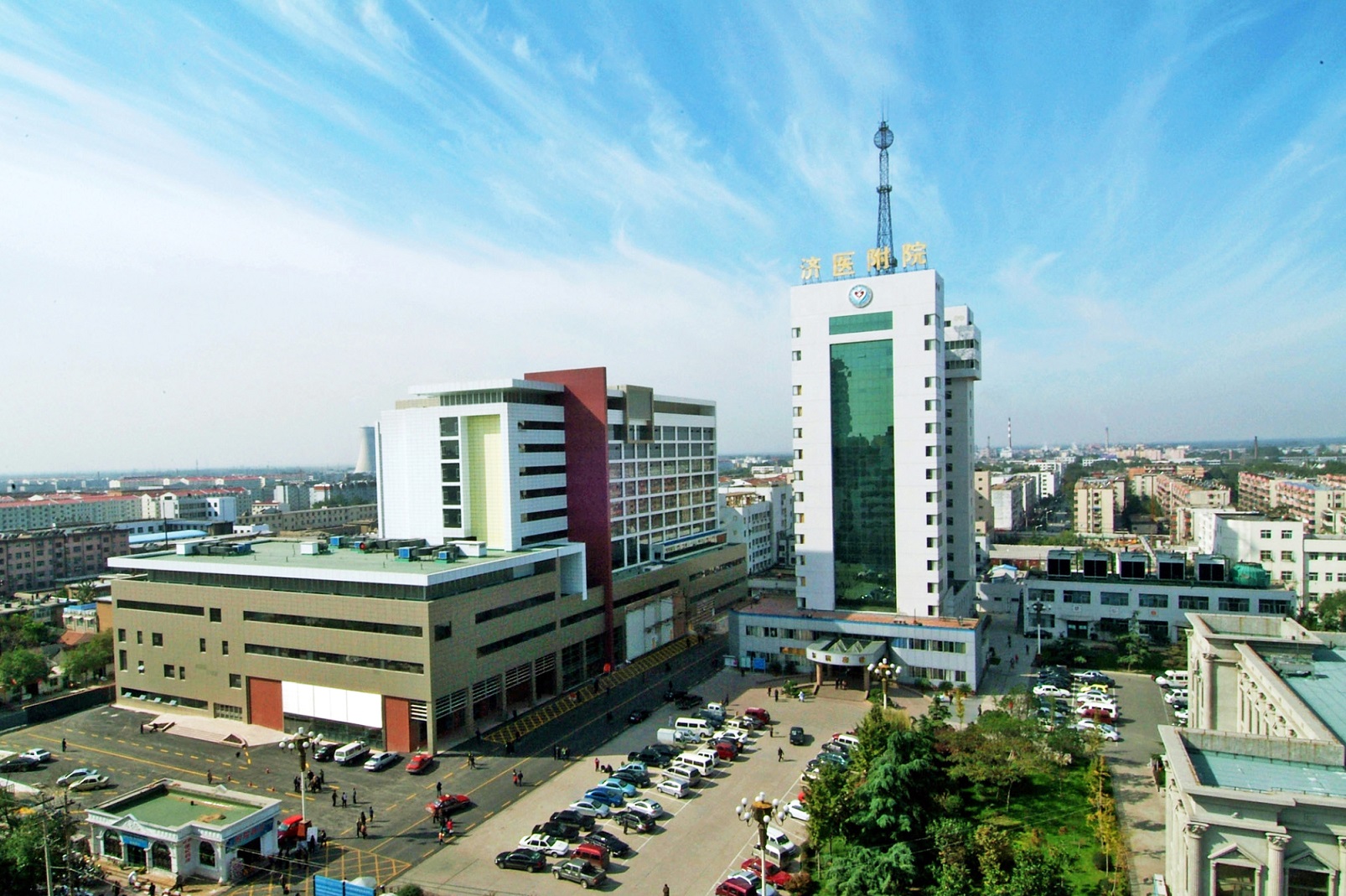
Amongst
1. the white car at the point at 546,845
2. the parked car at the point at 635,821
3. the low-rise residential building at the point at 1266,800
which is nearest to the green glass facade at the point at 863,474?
the low-rise residential building at the point at 1266,800

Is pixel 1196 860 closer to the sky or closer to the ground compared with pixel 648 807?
closer to the sky

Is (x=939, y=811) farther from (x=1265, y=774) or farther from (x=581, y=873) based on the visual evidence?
(x=581, y=873)

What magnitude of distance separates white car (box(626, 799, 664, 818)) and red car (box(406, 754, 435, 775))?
397 inches

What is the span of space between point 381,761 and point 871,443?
31749 millimetres

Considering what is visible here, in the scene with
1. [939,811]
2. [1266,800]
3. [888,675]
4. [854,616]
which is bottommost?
[939,811]

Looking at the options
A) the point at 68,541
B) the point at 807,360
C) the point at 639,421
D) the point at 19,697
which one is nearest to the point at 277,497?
the point at 68,541

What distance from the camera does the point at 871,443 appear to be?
49.0 meters

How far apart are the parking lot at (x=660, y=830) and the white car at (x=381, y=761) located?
7.12 m

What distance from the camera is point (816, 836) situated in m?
26.1

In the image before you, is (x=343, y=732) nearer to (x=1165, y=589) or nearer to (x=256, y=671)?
(x=256, y=671)

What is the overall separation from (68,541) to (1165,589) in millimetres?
112773

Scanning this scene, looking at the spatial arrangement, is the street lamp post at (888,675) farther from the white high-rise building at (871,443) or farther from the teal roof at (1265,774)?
the teal roof at (1265,774)

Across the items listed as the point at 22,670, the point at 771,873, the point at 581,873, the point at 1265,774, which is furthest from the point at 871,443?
the point at 22,670

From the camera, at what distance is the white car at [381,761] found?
3538cm
